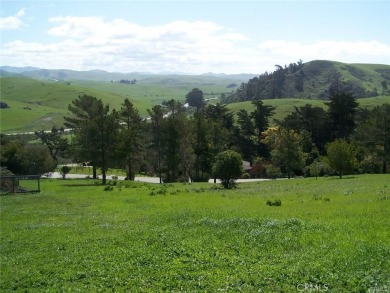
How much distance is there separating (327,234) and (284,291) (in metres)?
6.75

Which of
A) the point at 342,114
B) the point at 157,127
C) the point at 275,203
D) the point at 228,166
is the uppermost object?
the point at 342,114

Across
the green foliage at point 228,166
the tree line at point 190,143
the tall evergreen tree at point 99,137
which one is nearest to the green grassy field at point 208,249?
the green foliage at point 228,166

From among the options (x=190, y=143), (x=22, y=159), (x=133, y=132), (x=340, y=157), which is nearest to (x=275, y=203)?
(x=340, y=157)

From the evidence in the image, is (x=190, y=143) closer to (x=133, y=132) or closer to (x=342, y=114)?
(x=133, y=132)

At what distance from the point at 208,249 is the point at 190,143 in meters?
64.8

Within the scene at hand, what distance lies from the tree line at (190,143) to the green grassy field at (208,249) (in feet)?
96.8

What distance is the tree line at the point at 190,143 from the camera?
219ft

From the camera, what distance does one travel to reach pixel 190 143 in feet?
273

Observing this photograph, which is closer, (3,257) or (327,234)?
(327,234)

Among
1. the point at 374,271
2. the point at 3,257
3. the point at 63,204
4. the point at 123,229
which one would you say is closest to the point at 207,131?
the point at 63,204

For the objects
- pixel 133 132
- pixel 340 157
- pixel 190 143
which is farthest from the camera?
pixel 190 143

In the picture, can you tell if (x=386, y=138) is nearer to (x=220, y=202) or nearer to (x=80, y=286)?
(x=220, y=202)

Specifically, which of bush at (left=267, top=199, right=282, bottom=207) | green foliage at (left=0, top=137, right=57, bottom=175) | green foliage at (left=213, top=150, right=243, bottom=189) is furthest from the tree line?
bush at (left=267, top=199, right=282, bottom=207)

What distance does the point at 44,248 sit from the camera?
71.4 feet
